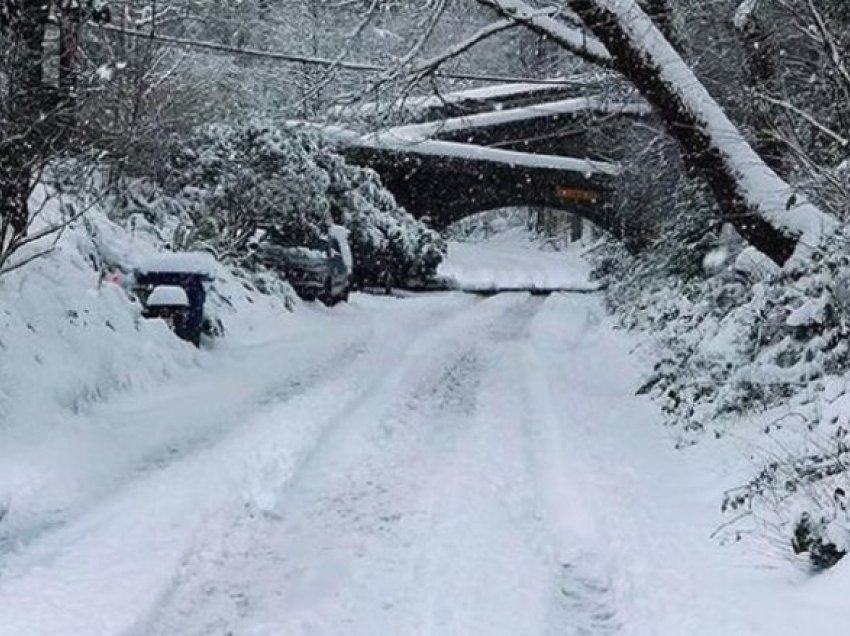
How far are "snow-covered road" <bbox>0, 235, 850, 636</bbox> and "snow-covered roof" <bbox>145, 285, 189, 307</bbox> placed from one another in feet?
6.17

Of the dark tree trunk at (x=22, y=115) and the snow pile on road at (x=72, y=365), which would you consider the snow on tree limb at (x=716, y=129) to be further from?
the snow pile on road at (x=72, y=365)

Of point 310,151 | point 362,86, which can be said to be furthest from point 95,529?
point 310,151

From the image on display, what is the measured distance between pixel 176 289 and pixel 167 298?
0.71 ft

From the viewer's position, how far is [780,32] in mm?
13422

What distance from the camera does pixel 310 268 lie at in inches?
810

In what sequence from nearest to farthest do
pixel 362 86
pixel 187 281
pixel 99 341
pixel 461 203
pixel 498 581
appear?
pixel 498 581 < pixel 99 341 < pixel 362 86 < pixel 187 281 < pixel 461 203

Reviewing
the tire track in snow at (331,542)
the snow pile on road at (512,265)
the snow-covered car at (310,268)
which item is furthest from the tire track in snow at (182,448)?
the snow pile on road at (512,265)

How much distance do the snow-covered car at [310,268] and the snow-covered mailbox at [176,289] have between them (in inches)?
292

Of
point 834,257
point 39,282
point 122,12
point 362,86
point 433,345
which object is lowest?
point 433,345

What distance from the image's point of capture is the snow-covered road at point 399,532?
4699 mm

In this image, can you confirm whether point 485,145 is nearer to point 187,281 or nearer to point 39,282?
point 187,281

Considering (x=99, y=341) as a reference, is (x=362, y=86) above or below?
above

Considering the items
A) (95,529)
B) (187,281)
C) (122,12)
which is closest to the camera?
(95,529)

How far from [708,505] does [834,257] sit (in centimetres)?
261
